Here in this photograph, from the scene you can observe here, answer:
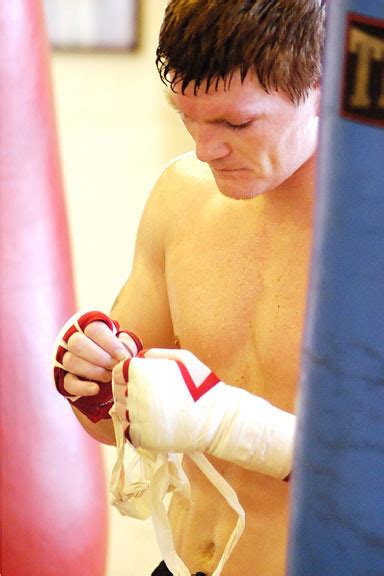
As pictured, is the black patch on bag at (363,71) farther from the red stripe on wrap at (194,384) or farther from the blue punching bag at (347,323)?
the red stripe on wrap at (194,384)

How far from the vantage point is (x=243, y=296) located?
3.64 ft

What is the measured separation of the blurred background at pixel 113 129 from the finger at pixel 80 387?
2.27 meters

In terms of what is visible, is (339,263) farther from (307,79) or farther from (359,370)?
(307,79)

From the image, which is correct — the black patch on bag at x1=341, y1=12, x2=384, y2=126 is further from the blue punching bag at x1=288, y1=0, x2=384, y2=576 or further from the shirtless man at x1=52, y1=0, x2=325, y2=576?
the shirtless man at x1=52, y1=0, x2=325, y2=576

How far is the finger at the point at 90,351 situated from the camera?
1012 mm

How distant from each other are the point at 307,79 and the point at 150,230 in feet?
1.11

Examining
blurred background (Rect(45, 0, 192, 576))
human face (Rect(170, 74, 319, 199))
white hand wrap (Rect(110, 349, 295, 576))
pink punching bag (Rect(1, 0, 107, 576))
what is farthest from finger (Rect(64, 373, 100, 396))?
blurred background (Rect(45, 0, 192, 576))

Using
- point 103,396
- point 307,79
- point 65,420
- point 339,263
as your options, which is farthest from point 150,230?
point 339,263

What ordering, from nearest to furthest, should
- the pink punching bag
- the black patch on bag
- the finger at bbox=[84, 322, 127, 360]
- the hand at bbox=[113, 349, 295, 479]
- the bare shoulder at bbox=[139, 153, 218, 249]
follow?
1. the black patch on bag
2. the hand at bbox=[113, 349, 295, 479]
3. the finger at bbox=[84, 322, 127, 360]
4. the bare shoulder at bbox=[139, 153, 218, 249]
5. the pink punching bag

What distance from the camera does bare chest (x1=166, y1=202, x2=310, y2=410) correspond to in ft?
3.47

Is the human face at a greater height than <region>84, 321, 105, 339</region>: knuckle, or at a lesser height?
greater

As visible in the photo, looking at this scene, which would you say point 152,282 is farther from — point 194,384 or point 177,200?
point 194,384

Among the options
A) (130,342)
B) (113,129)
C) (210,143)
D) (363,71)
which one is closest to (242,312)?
(130,342)

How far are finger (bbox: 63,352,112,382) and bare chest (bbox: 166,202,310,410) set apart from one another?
136 mm
